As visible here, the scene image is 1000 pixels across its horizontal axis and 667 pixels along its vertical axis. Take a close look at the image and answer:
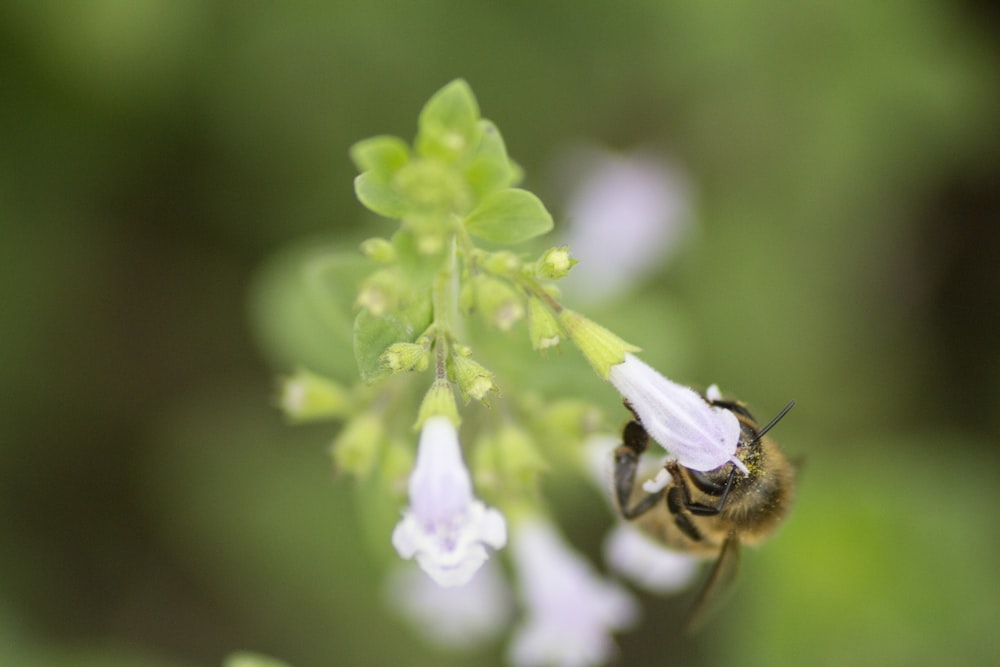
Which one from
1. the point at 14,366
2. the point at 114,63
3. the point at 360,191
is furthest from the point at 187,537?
the point at 360,191

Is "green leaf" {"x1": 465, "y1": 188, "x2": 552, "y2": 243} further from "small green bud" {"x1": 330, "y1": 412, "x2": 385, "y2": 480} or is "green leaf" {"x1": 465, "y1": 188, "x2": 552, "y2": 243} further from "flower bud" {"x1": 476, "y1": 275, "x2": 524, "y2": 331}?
"small green bud" {"x1": 330, "y1": 412, "x2": 385, "y2": 480}

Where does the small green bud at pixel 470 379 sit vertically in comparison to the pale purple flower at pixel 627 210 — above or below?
below

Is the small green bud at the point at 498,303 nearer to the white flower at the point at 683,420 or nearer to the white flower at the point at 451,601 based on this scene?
the white flower at the point at 683,420

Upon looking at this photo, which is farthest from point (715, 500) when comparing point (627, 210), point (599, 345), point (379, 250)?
point (627, 210)

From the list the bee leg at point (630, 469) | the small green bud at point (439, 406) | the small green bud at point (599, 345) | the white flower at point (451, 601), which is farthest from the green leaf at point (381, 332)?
the white flower at point (451, 601)

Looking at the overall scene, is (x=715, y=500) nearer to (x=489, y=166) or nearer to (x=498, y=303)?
(x=498, y=303)

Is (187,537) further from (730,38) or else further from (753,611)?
(730,38)
